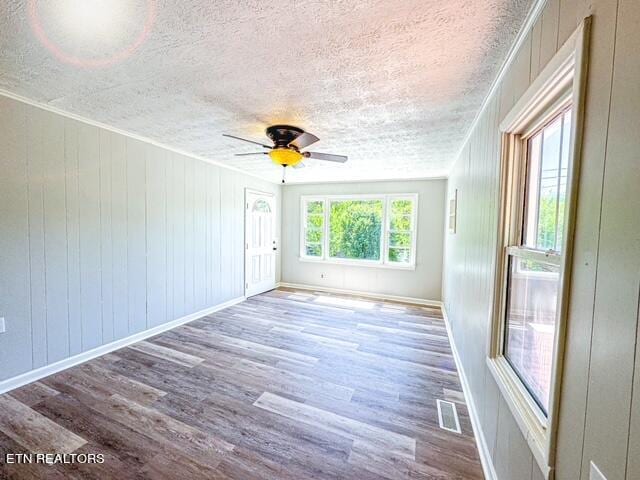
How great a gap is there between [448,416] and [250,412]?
59.4 inches

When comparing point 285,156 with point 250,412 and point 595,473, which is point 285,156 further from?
point 595,473

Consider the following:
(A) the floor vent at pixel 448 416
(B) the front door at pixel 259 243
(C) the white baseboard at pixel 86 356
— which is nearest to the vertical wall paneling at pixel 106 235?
(C) the white baseboard at pixel 86 356

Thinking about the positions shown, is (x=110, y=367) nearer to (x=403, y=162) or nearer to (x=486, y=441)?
(x=486, y=441)

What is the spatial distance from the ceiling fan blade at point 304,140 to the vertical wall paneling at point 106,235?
201cm

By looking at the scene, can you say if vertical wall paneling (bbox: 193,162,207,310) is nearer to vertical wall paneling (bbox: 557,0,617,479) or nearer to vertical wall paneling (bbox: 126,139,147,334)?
vertical wall paneling (bbox: 126,139,147,334)

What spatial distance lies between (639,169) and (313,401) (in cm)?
230

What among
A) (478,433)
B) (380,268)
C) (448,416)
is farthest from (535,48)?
(380,268)

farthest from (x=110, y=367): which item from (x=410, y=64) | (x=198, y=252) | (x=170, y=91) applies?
(x=410, y=64)

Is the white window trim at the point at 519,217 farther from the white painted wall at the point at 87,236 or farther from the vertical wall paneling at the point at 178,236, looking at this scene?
the vertical wall paneling at the point at 178,236

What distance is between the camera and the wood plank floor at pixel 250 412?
161 cm

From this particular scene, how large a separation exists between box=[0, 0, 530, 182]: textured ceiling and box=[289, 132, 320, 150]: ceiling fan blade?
205mm

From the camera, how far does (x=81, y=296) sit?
8.78ft

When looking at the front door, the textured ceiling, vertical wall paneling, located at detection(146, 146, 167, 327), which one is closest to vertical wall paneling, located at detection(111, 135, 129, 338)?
vertical wall paneling, located at detection(146, 146, 167, 327)

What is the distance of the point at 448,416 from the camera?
2.05 metres
